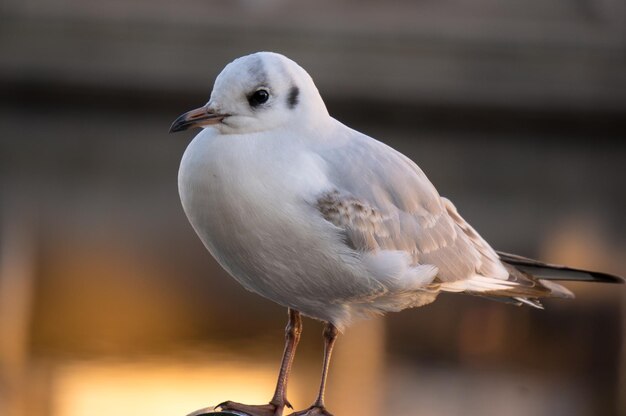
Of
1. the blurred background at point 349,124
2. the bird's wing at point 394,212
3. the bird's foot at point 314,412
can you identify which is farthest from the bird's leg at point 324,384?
the blurred background at point 349,124

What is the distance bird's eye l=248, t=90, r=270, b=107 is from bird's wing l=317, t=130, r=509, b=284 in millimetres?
99

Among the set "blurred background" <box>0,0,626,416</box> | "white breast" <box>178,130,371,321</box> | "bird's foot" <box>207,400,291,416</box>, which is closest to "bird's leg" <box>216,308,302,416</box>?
"bird's foot" <box>207,400,291,416</box>

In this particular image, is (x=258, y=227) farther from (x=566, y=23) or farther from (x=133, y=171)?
(x=566, y=23)

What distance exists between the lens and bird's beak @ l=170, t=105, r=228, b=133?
1.33 m

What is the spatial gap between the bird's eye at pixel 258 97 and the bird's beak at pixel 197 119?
0.11ft

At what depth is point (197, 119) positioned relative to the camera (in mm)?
1338

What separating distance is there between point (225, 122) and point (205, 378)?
4.77ft

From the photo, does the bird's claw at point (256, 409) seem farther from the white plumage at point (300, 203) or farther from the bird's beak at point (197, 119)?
the bird's beak at point (197, 119)

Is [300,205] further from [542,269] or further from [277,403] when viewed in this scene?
[542,269]

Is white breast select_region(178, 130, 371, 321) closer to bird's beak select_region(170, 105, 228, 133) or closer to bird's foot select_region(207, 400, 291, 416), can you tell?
bird's beak select_region(170, 105, 228, 133)

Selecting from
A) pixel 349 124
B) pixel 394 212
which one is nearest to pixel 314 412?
pixel 394 212

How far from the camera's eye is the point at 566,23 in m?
7.07

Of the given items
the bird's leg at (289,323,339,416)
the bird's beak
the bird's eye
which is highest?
the bird's eye

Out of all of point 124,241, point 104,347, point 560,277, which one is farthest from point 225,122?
point 124,241
